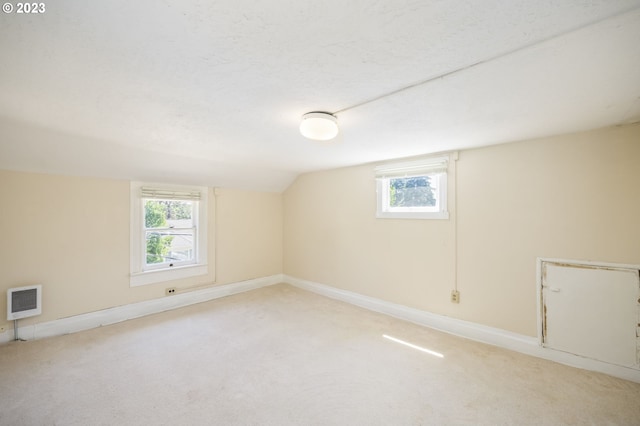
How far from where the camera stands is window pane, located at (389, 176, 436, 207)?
3.13 meters

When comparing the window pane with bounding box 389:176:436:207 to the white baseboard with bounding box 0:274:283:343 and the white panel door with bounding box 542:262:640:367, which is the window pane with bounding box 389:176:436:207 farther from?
the white baseboard with bounding box 0:274:283:343

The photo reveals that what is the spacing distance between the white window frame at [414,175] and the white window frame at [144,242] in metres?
2.68

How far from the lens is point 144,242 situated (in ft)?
11.0

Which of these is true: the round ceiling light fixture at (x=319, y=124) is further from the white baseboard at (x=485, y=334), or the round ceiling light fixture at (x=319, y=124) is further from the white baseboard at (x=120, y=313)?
the white baseboard at (x=120, y=313)

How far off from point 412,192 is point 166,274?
11.7ft

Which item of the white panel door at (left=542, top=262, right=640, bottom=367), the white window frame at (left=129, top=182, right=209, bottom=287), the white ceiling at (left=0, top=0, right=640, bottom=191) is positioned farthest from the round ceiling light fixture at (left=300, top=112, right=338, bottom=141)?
the white window frame at (left=129, top=182, right=209, bottom=287)

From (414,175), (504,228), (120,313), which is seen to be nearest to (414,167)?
(414,175)

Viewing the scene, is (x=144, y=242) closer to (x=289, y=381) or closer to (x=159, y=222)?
(x=159, y=222)

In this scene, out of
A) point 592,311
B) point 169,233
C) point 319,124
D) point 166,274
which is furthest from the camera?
point 169,233

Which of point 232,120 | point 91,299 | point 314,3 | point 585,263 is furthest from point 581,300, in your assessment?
point 91,299

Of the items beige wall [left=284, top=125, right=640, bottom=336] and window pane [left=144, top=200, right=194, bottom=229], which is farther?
window pane [left=144, top=200, right=194, bottom=229]

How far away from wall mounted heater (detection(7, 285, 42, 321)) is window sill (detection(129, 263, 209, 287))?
0.79 metres

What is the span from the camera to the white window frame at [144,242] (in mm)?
3258

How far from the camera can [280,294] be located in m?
4.18
